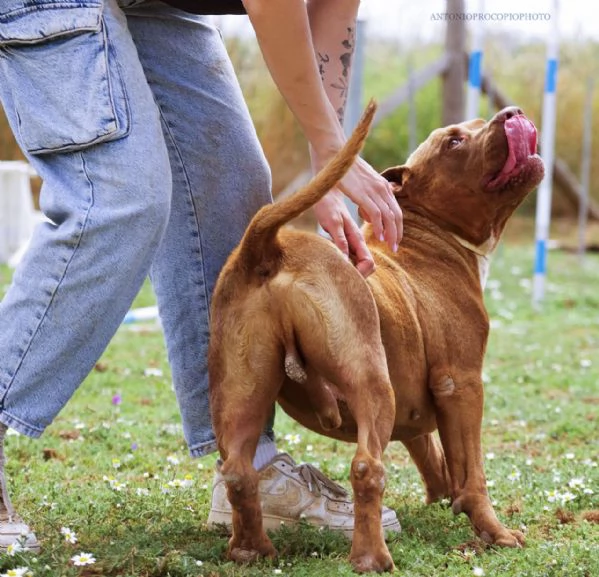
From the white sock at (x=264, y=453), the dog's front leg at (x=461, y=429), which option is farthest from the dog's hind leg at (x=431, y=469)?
the white sock at (x=264, y=453)

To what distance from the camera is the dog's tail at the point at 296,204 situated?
8.63 feet

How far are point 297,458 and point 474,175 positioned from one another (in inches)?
55.5

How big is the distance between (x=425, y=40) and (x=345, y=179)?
14.2 metres

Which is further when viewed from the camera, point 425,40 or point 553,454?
point 425,40

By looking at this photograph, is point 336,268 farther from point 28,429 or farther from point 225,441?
point 28,429

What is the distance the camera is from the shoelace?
10.8ft

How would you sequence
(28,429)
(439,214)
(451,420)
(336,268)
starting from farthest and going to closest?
(439,214), (451,420), (336,268), (28,429)

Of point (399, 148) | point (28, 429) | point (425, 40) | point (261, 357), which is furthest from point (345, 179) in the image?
point (425, 40)

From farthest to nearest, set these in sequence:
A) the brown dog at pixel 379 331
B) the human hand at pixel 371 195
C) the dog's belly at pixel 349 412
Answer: the dog's belly at pixel 349 412, the human hand at pixel 371 195, the brown dog at pixel 379 331

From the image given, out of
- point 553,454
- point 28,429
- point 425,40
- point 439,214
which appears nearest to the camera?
point 28,429

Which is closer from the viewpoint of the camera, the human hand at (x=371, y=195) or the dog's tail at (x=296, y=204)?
the dog's tail at (x=296, y=204)

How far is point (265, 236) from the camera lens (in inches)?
112

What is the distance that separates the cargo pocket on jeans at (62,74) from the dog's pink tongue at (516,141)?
133 centimetres

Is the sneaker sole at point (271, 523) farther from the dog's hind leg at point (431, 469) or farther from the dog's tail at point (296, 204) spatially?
the dog's tail at point (296, 204)
